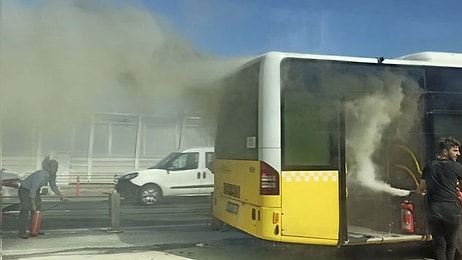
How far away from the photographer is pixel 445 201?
6.13 metres

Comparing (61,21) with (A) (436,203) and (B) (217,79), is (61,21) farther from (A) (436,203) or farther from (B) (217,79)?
(A) (436,203)

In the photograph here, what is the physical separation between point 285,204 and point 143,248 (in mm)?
2692

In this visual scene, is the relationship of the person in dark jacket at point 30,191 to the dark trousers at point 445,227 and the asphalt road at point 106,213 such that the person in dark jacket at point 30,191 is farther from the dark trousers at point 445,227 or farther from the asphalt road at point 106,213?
the dark trousers at point 445,227

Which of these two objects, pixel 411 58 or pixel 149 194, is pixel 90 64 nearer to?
pixel 411 58

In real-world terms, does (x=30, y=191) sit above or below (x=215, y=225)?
above

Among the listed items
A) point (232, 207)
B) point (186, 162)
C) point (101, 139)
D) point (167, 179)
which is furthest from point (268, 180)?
point (167, 179)

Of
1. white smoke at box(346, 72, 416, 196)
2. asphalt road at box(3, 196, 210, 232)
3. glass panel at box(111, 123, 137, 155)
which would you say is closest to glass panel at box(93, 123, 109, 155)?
glass panel at box(111, 123, 137, 155)

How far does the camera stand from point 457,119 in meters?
7.18

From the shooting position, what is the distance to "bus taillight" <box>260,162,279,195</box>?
243 inches

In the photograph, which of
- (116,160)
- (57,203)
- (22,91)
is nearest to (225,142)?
(22,91)

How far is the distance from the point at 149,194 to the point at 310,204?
8.28m

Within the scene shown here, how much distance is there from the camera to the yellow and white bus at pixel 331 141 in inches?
246

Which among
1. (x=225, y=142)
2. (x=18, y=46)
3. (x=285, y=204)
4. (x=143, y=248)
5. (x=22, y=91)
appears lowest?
(x=143, y=248)

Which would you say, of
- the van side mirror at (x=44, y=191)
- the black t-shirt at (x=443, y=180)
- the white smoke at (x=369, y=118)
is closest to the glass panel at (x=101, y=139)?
the van side mirror at (x=44, y=191)
